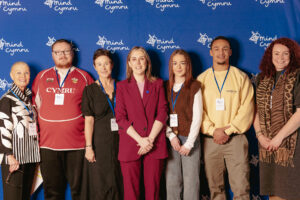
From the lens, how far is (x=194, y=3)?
3025mm

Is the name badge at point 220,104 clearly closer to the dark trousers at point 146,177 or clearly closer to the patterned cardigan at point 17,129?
the dark trousers at point 146,177

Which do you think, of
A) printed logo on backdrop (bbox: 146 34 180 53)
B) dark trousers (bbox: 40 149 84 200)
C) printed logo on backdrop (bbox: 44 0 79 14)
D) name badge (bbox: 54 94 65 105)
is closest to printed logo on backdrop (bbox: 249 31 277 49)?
printed logo on backdrop (bbox: 146 34 180 53)


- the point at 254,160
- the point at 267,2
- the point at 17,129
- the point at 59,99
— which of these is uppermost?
the point at 267,2

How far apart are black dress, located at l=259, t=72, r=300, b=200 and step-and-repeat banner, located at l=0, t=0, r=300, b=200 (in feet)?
1.63

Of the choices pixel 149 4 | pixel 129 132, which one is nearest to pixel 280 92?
pixel 129 132

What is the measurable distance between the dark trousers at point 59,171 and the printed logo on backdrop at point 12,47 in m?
1.23

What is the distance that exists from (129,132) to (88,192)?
0.97 m

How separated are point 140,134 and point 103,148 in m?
0.49

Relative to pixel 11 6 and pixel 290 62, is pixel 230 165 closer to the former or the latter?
pixel 290 62

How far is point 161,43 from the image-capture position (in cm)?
303

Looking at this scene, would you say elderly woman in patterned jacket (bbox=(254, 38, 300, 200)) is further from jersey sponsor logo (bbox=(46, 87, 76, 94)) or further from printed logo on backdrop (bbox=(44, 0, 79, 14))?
printed logo on backdrop (bbox=(44, 0, 79, 14))

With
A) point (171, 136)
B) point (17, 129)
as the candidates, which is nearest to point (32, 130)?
point (17, 129)

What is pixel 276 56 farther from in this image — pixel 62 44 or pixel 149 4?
pixel 62 44

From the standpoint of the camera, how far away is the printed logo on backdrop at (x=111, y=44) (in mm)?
3043
